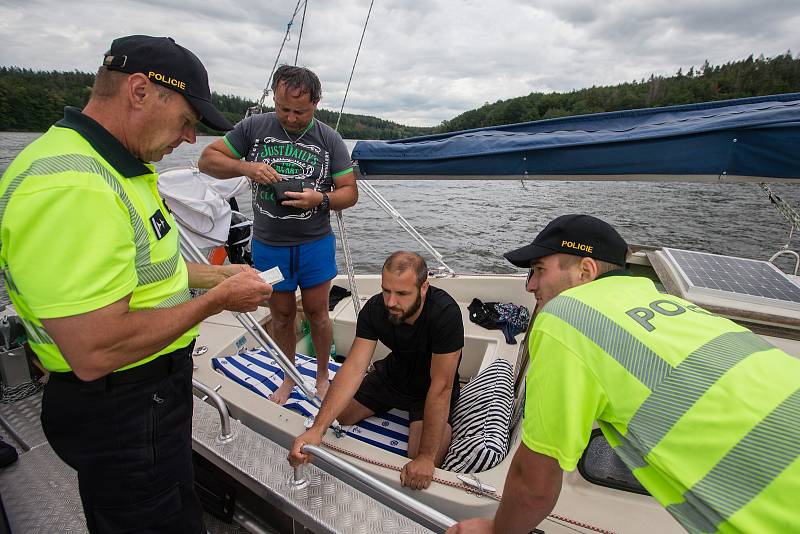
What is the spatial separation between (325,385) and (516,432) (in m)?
1.17

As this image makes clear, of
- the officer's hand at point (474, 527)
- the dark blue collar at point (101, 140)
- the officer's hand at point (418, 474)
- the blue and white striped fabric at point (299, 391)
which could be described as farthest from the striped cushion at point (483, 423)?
the dark blue collar at point (101, 140)

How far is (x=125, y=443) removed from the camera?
3.70ft

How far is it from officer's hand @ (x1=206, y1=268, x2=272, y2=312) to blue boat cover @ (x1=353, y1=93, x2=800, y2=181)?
1233mm

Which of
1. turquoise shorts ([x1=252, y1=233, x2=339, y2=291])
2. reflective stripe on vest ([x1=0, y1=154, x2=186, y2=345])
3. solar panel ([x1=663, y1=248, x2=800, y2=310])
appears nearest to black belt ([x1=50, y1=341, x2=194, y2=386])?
reflective stripe on vest ([x1=0, y1=154, x2=186, y2=345])

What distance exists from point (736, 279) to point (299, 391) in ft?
8.48

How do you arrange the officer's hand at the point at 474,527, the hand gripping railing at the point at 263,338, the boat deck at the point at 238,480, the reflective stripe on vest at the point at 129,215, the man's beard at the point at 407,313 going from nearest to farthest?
the reflective stripe on vest at the point at 129,215, the officer's hand at the point at 474,527, the boat deck at the point at 238,480, the hand gripping railing at the point at 263,338, the man's beard at the point at 407,313

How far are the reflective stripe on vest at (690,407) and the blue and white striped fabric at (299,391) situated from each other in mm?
1548

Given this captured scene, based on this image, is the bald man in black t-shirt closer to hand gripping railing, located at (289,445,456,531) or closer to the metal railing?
hand gripping railing, located at (289,445,456,531)

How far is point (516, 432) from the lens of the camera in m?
1.97

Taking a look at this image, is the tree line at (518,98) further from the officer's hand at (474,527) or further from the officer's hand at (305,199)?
the officer's hand at (474,527)

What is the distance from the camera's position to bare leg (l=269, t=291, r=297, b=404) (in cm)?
254

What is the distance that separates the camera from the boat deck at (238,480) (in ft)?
5.09

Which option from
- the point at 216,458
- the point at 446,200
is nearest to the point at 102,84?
the point at 216,458

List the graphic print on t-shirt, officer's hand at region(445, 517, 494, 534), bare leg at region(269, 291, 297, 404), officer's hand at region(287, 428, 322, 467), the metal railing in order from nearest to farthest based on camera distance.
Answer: officer's hand at region(445, 517, 494, 534) < officer's hand at region(287, 428, 322, 467) < the metal railing < the graphic print on t-shirt < bare leg at region(269, 291, 297, 404)
